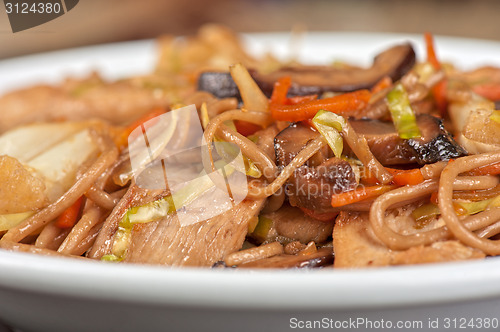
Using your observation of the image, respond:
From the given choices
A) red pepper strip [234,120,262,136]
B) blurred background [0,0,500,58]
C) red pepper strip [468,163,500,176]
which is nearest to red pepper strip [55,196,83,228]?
red pepper strip [234,120,262,136]

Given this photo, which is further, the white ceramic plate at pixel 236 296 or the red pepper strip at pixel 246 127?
the red pepper strip at pixel 246 127

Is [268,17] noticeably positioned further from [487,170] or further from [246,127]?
[487,170]

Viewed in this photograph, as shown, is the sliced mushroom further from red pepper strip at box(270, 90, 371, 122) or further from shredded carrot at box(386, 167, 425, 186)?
shredded carrot at box(386, 167, 425, 186)

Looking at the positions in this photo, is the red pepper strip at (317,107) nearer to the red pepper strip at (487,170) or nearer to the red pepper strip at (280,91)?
the red pepper strip at (280,91)

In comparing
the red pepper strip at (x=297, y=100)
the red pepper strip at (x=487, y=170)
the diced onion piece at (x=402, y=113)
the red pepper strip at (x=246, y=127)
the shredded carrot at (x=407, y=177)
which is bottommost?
the red pepper strip at (x=487, y=170)

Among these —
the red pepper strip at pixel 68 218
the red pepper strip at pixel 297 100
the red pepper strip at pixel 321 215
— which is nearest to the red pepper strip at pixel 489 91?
the red pepper strip at pixel 297 100

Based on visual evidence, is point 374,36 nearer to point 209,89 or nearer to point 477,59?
point 477,59

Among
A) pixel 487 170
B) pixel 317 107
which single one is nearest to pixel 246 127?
pixel 317 107
